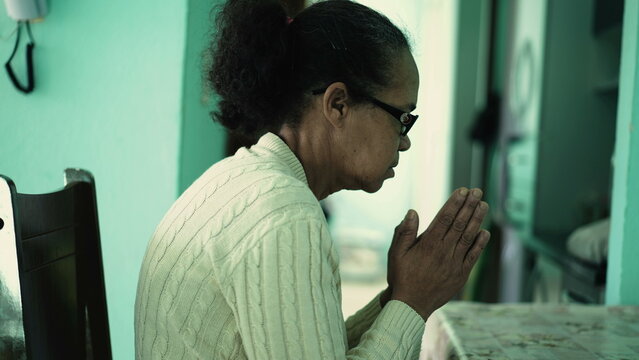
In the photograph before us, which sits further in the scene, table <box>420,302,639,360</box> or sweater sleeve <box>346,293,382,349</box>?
Answer: sweater sleeve <box>346,293,382,349</box>

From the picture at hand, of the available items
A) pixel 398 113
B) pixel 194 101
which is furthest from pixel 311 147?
pixel 194 101

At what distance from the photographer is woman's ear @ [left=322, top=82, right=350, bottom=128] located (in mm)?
1003

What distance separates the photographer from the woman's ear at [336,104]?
3.29ft

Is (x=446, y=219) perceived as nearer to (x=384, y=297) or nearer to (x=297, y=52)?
(x=384, y=297)

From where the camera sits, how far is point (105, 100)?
5.10ft

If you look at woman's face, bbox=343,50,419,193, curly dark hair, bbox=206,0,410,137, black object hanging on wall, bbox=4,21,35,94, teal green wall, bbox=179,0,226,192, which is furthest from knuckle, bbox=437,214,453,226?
black object hanging on wall, bbox=4,21,35,94

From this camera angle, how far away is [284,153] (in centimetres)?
102

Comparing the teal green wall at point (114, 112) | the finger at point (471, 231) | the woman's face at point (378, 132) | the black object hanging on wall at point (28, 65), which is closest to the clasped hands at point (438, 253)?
the finger at point (471, 231)

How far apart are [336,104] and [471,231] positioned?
1.01 feet

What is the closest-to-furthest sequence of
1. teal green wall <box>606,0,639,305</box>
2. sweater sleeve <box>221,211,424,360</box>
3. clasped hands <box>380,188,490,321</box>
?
sweater sleeve <box>221,211,424,360</box>
clasped hands <box>380,188,490,321</box>
teal green wall <box>606,0,639,305</box>

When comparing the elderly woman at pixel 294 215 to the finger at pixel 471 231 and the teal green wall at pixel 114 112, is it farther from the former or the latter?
the teal green wall at pixel 114 112

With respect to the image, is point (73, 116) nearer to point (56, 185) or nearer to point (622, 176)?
point (56, 185)

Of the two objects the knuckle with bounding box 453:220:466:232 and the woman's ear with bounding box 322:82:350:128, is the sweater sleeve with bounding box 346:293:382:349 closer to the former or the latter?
the knuckle with bounding box 453:220:466:232

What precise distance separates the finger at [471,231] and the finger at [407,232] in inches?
2.9
